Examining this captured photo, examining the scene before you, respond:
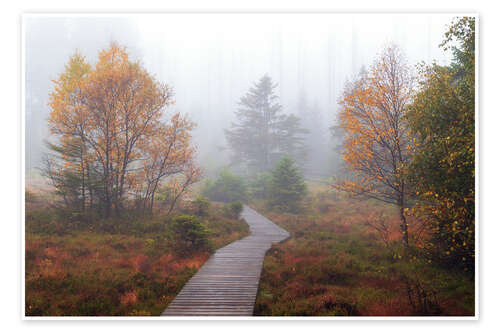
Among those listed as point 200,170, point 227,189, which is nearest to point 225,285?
point 200,170

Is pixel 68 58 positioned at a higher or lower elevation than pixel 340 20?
higher

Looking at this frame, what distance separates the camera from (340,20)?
748 cm

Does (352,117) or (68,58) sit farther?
(68,58)

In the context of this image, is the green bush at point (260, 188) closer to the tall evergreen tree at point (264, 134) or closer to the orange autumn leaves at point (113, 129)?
the tall evergreen tree at point (264, 134)

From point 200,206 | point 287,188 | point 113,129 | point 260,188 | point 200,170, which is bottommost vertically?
point 200,206

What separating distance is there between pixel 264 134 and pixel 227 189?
457 inches

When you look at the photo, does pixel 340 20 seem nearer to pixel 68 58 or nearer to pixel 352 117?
pixel 352 117

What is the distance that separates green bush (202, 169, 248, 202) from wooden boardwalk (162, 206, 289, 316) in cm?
1379

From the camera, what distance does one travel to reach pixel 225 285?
21.3ft

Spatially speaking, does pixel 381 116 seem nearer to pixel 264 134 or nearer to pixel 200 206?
pixel 200 206
